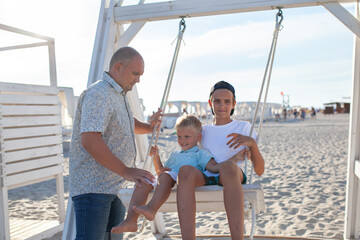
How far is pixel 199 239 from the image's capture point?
152 inches

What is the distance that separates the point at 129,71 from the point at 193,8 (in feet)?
3.86

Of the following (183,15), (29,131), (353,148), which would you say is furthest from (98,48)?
(353,148)

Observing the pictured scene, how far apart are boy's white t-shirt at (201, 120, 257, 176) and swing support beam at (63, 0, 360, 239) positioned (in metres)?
0.98

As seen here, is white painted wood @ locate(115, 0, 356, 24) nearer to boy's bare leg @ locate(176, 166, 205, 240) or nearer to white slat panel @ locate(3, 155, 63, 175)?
boy's bare leg @ locate(176, 166, 205, 240)

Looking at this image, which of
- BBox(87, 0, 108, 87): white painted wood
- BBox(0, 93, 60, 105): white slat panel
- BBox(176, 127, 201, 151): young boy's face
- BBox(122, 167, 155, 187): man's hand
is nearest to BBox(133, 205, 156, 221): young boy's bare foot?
BBox(122, 167, 155, 187): man's hand

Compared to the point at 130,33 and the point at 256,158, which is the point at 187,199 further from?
the point at 130,33

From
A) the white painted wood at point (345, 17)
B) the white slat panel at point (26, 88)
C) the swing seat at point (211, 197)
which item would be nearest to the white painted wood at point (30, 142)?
the white slat panel at point (26, 88)

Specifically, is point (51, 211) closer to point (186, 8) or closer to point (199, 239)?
point (199, 239)

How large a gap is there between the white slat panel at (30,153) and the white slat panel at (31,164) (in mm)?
56

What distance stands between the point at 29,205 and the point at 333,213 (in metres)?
4.61

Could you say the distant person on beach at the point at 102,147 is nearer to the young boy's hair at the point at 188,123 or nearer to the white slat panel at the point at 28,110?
the young boy's hair at the point at 188,123

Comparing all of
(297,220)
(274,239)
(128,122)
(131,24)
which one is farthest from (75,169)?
(297,220)

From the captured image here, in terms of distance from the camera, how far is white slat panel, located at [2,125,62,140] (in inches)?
156

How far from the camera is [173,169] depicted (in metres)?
2.57
